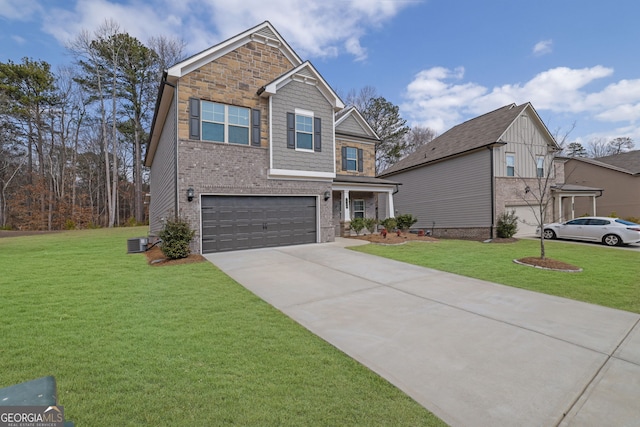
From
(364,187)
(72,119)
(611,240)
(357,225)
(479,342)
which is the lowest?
(479,342)

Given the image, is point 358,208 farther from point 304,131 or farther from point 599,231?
point 599,231

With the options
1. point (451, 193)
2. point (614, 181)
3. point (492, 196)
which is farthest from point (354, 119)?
point (614, 181)

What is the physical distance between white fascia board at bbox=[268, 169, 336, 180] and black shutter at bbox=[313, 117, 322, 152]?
1108 mm

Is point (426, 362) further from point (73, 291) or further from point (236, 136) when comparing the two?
point (236, 136)

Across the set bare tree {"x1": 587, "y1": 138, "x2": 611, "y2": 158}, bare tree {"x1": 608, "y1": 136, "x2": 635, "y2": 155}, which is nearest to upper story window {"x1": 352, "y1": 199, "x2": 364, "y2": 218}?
bare tree {"x1": 587, "y1": 138, "x2": 611, "y2": 158}

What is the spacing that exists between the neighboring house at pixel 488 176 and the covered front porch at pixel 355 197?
14.5 feet

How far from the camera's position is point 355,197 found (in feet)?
59.4

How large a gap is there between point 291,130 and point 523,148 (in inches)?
598

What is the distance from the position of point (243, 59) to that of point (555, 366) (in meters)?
12.6

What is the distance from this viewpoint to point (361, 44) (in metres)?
16.8

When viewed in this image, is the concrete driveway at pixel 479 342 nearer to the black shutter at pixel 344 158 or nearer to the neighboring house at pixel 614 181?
the black shutter at pixel 344 158

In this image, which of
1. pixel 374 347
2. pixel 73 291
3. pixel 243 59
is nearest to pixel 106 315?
pixel 73 291

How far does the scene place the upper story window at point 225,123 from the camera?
10.6 meters

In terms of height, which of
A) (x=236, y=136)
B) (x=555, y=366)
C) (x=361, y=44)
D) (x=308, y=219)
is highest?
(x=361, y=44)
